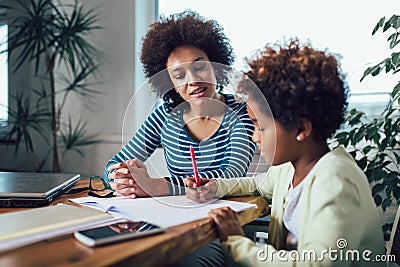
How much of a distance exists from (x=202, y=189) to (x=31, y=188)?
427 millimetres

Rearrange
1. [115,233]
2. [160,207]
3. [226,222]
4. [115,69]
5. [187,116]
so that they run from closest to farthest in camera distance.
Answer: [115,233] → [226,222] → [160,207] → [187,116] → [115,69]

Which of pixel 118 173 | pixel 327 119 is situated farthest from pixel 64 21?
pixel 327 119

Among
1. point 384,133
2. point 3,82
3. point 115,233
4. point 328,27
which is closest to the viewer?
Answer: point 115,233

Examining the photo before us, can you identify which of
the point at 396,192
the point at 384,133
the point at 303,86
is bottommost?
the point at 396,192

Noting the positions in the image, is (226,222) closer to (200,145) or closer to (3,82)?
(200,145)

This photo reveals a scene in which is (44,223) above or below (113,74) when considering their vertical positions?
below

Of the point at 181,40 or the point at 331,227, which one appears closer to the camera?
the point at 331,227

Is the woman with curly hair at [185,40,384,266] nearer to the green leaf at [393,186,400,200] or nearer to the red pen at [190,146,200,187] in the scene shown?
the red pen at [190,146,200,187]

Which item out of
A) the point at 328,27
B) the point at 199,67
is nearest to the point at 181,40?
the point at 199,67

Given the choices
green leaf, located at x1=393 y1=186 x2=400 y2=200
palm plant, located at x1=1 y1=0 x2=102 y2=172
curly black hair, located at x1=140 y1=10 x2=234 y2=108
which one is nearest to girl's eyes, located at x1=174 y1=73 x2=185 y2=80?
curly black hair, located at x1=140 y1=10 x2=234 y2=108

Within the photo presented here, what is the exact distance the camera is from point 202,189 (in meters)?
1.02

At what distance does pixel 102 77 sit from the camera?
245cm

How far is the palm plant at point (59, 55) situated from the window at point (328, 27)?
644 mm

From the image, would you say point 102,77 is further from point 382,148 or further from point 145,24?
point 382,148
